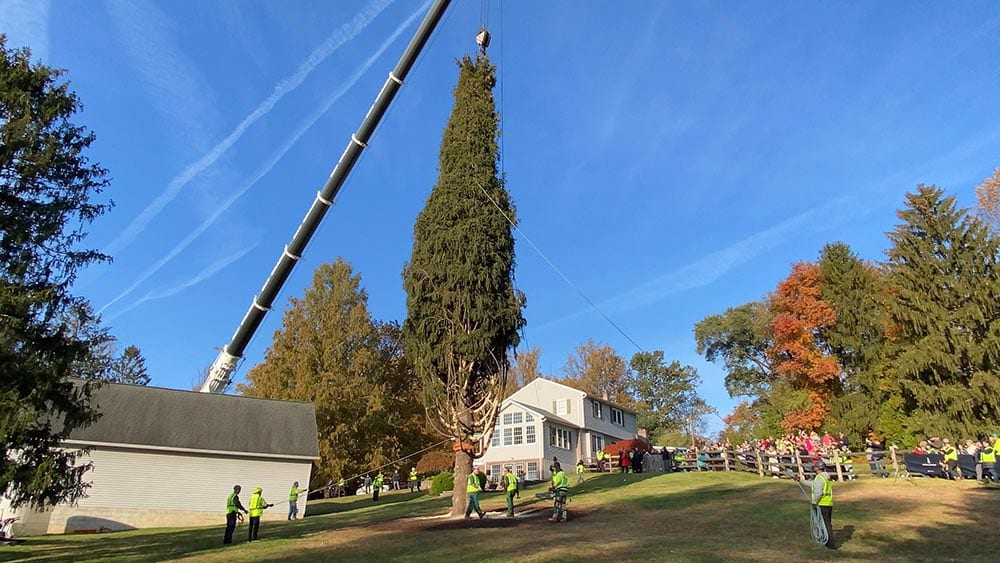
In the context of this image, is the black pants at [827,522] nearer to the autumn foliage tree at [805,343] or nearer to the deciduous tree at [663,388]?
the autumn foliage tree at [805,343]

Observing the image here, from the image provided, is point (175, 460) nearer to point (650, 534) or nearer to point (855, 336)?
point (650, 534)

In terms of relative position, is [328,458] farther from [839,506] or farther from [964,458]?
[964,458]

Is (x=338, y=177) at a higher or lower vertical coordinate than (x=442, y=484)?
higher

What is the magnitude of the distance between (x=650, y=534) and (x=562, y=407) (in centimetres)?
3416

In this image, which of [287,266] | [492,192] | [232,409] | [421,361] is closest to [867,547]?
[421,361]

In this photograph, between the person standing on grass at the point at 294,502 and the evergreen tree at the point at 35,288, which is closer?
the evergreen tree at the point at 35,288

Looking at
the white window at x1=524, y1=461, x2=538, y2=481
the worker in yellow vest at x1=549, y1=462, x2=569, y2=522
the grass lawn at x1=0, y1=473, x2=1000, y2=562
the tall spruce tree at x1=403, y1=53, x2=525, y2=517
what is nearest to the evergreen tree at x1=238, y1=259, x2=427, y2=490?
the white window at x1=524, y1=461, x2=538, y2=481

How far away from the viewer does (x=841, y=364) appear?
43531mm

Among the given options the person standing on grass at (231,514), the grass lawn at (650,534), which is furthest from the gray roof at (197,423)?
the person standing on grass at (231,514)

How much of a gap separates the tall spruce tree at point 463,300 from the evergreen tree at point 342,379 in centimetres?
1930

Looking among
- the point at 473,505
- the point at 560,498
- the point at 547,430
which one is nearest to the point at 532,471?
the point at 547,430

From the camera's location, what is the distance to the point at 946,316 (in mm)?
31516

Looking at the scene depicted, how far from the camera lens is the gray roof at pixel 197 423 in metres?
26.2

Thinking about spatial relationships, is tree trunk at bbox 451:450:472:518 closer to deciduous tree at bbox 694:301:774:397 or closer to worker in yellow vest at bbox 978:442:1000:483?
worker in yellow vest at bbox 978:442:1000:483
